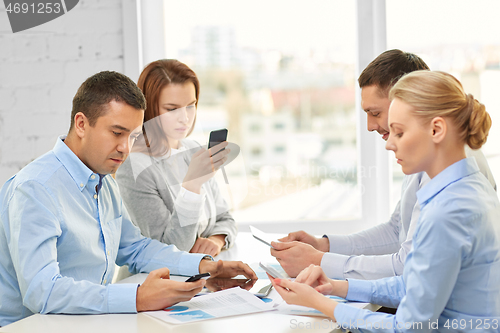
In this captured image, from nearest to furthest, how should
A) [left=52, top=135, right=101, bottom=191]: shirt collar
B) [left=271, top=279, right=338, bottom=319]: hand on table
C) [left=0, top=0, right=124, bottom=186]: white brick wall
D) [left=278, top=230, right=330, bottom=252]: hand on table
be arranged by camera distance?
[left=271, top=279, right=338, bottom=319]: hand on table < [left=52, top=135, right=101, bottom=191]: shirt collar < [left=278, top=230, right=330, bottom=252]: hand on table < [left=0, top=0, right=124, bottom=186]: white brick wall

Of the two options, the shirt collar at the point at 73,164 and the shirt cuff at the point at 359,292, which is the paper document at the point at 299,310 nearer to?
the shirt cuff at the point at 359,292

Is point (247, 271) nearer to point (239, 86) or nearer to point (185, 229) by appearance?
point (185, 229)

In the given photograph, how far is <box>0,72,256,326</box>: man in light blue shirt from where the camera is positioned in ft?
3.07

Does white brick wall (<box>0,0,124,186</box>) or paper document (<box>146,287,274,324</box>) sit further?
white brick wall (<box>0,0,124,186</box>)

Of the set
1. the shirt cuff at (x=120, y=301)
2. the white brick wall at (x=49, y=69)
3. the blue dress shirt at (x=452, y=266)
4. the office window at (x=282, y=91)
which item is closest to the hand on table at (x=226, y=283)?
the shirt cuff at (x=120, y=301)

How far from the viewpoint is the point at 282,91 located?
2.22 metres

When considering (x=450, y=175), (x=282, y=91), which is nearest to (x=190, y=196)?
(x=450, y=175)

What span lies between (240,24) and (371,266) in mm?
1426

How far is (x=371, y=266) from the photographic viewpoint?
1.15 metres

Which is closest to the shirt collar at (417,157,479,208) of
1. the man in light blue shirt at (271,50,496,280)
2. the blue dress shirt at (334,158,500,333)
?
the blue dress shirt at (334,158,500,333)

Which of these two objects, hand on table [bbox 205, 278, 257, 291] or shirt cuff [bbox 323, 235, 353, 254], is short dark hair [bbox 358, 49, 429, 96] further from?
hand on table [bbox 205, 278, 257, 291]

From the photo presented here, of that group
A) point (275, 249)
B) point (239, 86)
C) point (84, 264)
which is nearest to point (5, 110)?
point (239, 86)

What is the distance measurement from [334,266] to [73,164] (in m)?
0.68

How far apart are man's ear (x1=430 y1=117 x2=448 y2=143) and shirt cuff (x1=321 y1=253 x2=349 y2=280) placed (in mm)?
441
